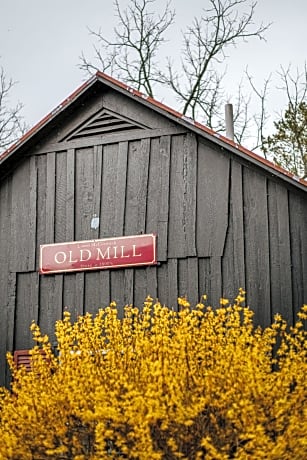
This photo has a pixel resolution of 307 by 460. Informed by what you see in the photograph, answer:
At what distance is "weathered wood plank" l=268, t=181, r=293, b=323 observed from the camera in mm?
12070

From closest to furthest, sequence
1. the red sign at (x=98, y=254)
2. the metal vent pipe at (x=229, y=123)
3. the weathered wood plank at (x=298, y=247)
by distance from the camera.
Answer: the weathered wood plank at (x=298, y=247)
the red sign at (x=98, y=254)
the metal vent pipe at (x=229, y=123)

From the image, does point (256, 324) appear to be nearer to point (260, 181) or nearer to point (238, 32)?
point (260, 181)

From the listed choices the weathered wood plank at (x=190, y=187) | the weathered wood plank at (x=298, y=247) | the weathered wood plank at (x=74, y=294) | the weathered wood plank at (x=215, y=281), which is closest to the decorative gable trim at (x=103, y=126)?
the weathered wood plank at (x=190, y=187)

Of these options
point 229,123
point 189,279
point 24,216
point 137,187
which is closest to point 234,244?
point 189,279

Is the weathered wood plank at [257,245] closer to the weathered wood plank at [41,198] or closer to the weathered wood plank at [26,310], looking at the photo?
the weathered wood plank at [41,198]

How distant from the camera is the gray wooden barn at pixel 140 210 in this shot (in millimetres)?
12352

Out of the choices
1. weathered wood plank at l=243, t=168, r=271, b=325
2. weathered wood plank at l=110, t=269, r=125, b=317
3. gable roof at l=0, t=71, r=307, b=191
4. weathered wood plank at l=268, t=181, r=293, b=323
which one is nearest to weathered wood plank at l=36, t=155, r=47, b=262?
gable roof at l=0, t=71, r=307, b=191

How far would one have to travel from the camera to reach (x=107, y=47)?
83.1 ft

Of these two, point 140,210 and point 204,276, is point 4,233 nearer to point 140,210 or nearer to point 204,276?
point 140,210

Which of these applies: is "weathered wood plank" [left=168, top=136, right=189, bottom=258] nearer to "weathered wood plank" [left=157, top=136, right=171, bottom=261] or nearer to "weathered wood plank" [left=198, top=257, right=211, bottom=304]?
"weathered wood plank" [left=157, top=136, right=171, bottom=261]

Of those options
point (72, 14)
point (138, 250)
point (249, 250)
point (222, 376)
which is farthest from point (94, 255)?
point (72, 14)

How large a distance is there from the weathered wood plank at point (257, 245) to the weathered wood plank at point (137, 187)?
4.67 ft

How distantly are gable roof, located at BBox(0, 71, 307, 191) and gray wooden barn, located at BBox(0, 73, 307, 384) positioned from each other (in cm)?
2

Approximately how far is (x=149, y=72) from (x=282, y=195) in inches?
506
